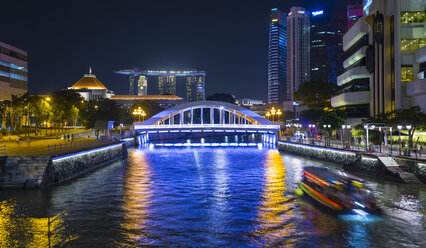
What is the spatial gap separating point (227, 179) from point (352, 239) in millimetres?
20384

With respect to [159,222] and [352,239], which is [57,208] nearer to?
[159,222]

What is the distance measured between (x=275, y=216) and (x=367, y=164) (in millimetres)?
19372

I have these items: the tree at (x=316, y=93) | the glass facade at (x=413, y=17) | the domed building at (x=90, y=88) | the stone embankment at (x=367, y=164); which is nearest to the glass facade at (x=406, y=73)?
the glass facade at (x=413, y=17)

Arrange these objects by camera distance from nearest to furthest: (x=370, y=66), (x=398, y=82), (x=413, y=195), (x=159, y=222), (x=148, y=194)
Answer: (x=159, y=222), (x=413, y=195), (x=148, y=194), (x=398, y=82), (x=370, y=66)

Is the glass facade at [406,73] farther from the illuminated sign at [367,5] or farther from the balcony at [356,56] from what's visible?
the illuminated sign at [367,5]

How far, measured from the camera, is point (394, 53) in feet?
190

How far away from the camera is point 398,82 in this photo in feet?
186

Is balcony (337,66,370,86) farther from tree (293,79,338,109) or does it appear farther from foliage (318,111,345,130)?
tree (293,79,338,109)

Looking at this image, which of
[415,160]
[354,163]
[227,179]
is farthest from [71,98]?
[415,160]

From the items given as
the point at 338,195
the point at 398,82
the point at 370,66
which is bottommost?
the point at 338,195

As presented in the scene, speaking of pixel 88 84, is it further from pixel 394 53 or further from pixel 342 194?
pixel 342 194

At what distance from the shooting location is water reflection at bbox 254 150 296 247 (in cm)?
1823

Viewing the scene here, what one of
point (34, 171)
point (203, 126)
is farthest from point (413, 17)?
point (34, 171)

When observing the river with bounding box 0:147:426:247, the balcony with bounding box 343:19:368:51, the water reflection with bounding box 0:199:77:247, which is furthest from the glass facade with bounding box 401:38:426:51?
the water reflection with bounding box 0:199:77:247
